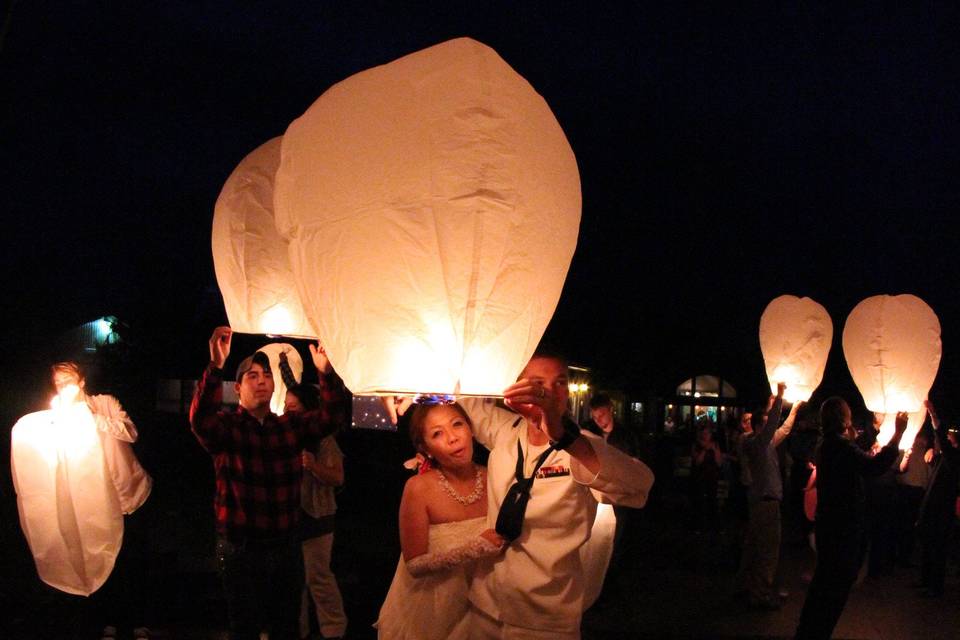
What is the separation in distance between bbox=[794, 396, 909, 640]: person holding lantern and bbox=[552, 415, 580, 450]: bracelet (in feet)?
11.7

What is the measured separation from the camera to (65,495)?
4.60m

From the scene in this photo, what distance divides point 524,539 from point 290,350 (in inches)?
107

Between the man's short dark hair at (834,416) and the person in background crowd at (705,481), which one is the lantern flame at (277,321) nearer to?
the man's short dark hair at (834,416)

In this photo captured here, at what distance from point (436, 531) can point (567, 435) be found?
2.92ft

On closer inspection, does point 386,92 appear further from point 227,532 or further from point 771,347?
point 771,347

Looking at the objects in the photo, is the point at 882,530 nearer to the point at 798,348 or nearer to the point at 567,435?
the point at 798,348

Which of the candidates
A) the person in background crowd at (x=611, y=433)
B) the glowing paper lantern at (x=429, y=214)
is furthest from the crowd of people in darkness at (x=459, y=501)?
the person in background crowd at (x=611, y=433)

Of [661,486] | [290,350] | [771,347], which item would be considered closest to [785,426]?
[771,347]

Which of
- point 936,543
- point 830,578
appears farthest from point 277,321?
point 936,543

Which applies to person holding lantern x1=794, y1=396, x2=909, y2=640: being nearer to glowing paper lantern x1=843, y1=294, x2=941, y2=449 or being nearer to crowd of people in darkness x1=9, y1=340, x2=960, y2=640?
crowd of people in darkness x1=9, y1=340, x2=960, y2=640

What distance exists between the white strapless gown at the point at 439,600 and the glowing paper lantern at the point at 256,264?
3.30 ft

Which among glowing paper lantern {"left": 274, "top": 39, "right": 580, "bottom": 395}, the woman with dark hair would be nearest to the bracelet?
glowing paper lantern {"left": 274, "top": 39, "right": 580, "bottom": 395}

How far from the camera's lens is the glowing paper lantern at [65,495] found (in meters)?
4.55

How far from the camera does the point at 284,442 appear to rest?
3857 mm
